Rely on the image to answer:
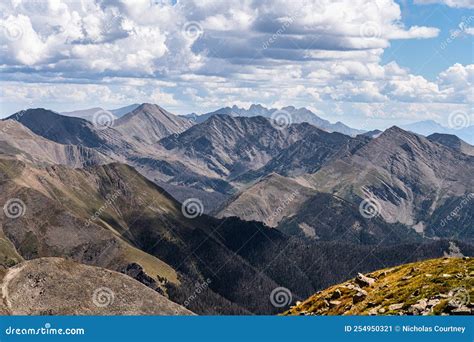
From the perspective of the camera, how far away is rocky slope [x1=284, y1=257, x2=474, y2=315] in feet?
209

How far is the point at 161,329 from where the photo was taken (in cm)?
5128

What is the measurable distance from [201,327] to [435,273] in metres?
44.3

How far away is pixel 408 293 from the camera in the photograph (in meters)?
74.8

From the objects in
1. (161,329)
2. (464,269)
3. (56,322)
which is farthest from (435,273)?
(56,322)

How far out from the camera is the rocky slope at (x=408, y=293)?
6372 cm

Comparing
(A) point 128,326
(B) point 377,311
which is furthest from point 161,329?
(B) point 377,311

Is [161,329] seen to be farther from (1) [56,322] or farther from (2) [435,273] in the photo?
(2) [435,273]

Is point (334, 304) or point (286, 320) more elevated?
point (286, 320)

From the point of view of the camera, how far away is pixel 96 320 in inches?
2060

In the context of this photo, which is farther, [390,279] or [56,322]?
[390,279]

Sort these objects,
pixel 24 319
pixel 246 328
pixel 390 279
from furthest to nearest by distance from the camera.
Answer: pixel 390 279 → pixel 24 319 → pixel 246 328

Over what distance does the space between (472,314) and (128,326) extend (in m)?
33.3

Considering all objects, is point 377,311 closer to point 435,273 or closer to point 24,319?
point 435,273

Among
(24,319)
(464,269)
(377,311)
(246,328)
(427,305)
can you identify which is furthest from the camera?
(464,269)
